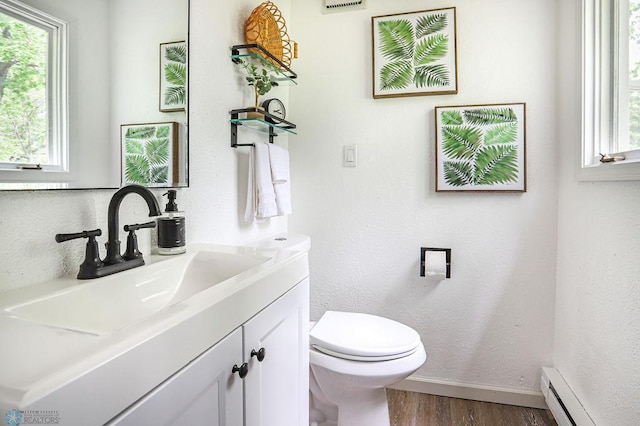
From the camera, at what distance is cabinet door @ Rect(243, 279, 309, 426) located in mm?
789

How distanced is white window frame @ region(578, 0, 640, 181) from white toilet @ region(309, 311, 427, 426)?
915 millimetres

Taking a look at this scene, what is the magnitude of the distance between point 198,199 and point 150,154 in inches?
10.7

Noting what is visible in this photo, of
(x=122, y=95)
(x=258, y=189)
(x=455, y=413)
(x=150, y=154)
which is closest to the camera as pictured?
(x=122, y=95)

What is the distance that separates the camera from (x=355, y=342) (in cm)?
136

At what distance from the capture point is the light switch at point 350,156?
1.93 meters

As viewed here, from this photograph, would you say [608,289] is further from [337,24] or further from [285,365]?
[337,24]

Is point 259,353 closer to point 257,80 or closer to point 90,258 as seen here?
point 90,258

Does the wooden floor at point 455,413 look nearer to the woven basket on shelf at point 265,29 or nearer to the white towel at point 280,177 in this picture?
the white towel at point 280,177

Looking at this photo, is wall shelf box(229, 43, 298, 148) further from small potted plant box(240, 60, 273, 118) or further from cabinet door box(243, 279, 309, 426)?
cabinet door box(243, 279, 309, 426)

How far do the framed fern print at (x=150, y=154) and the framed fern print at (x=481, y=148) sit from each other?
123cm

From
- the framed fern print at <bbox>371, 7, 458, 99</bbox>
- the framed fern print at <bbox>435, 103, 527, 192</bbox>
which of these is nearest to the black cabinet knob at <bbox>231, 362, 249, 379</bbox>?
the framed fern print at <bbox>435, 103, 527, 192</bbox>

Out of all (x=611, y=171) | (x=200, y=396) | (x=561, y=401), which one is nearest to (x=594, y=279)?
(x=611, y=171)

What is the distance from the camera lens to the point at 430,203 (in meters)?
1.85

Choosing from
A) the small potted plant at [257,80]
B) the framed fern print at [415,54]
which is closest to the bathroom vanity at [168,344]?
the small potted plant at [257,80]
